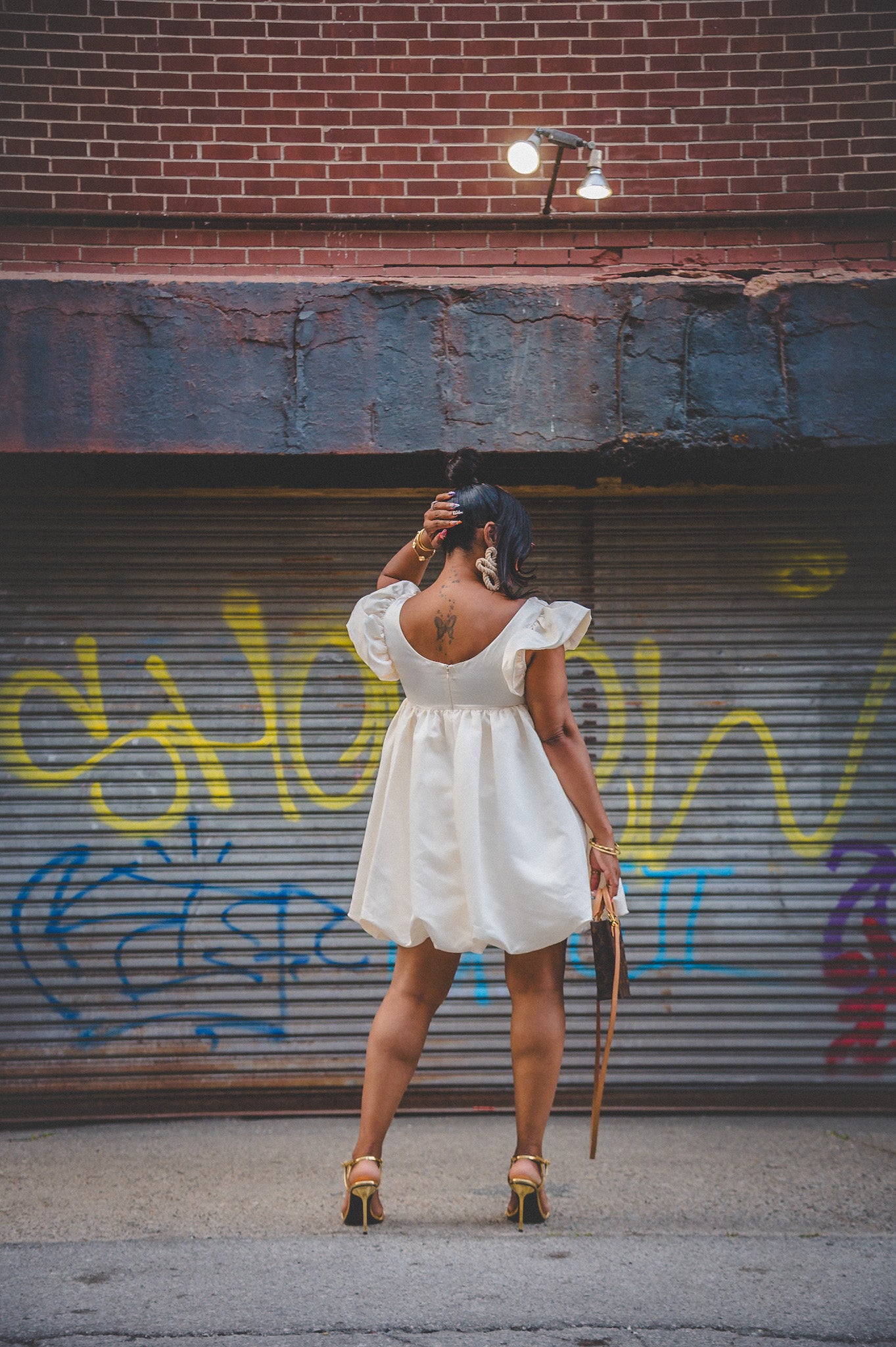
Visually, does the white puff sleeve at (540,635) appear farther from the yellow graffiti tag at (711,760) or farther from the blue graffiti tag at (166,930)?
the blue graffiti tag at (166,930)

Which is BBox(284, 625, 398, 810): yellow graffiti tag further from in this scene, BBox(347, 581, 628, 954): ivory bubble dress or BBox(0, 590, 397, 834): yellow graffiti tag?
BBox(347, 581, 628, 954): ivory bubble dress

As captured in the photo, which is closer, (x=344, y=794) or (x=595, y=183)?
(x=595, y=183)

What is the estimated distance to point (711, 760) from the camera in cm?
448

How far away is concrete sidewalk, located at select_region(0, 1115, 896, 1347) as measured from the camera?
8.03 feet

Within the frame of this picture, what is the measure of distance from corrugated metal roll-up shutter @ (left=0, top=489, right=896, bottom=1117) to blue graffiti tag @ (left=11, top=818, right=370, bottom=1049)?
1 centimetres

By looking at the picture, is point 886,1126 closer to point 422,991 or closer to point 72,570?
point 422,991

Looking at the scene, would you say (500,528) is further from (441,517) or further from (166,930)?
(166,930)

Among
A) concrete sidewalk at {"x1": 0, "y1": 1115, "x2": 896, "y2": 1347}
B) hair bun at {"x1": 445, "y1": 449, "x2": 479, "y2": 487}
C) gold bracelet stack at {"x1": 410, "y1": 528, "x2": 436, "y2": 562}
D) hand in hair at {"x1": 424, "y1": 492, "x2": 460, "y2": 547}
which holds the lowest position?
concrete sidewalk at {"x1": 0, "y1": 1115, "x2": 896, "y2": 1347}

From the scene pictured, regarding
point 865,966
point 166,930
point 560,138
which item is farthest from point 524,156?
point 865,966

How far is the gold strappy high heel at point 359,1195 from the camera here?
3.00 meters

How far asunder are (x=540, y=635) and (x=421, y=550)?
55 centimetres

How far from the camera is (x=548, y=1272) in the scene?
2725 millimetres

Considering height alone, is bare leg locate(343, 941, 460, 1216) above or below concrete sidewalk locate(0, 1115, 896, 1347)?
above

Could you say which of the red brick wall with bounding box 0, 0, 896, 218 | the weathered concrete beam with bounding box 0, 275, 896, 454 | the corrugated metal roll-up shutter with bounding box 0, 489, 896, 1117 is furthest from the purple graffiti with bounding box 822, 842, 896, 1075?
the red brick wall with bounding box 0, 0, 896, 218
